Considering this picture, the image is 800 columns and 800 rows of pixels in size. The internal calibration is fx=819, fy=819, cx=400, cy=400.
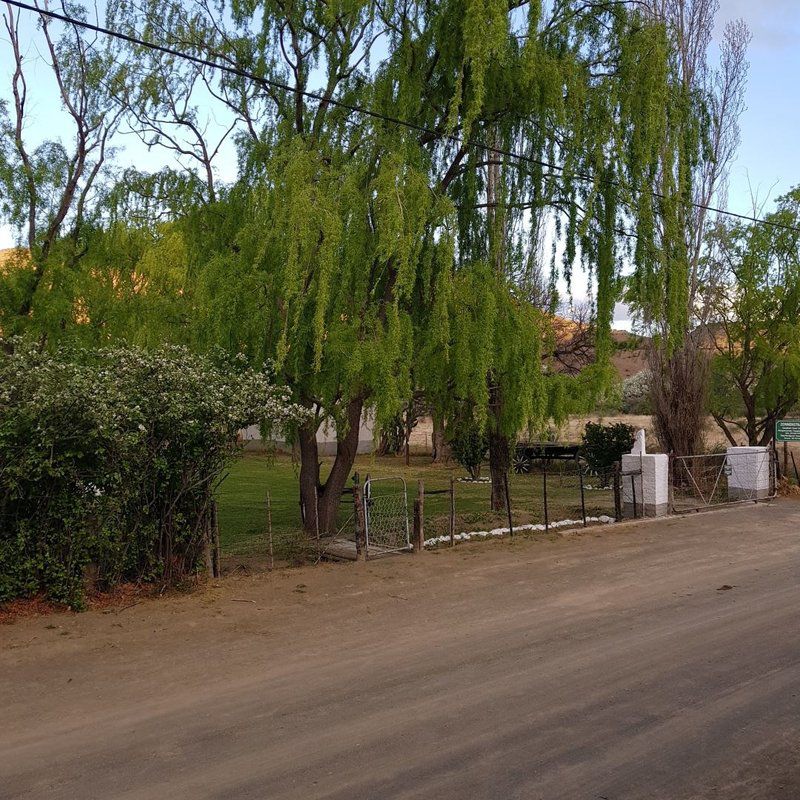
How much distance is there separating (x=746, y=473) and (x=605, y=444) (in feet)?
26.6

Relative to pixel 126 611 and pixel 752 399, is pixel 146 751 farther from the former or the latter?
pixel 752 399

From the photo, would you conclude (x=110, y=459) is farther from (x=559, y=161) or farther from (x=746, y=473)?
(x=746, y=473)

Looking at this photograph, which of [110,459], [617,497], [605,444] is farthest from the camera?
[605,444]

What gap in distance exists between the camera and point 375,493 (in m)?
24.2

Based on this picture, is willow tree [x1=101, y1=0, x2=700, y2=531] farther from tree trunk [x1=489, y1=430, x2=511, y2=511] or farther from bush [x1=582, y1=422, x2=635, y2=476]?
bush [x1=582, y1=422, x2=635, y2=476]

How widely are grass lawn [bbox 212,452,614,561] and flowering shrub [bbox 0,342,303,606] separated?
2.24 ft

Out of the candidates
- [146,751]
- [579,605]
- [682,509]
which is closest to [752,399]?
[682,509]

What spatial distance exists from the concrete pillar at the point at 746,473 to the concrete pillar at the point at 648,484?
3.63 meters

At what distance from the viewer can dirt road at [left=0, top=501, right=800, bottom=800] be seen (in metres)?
5.16

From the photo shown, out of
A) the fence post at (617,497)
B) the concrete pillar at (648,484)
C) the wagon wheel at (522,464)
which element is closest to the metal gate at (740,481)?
the concrete pillar at (648,484)

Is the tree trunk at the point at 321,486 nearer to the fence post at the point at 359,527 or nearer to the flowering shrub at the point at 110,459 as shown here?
the fence post at the point at 359,527

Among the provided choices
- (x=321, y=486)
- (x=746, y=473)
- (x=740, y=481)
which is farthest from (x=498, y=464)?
(x=746, y=473)

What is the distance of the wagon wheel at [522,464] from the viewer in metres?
32.1

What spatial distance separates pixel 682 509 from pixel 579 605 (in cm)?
937
